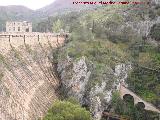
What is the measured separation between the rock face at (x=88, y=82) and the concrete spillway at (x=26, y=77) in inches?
124

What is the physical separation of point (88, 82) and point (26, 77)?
1298 centimetres

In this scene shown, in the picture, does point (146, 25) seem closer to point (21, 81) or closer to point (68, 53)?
point (68, 53)

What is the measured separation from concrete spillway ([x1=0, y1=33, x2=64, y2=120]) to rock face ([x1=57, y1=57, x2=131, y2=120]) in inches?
124

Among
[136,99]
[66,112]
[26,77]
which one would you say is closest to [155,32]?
[136,99]

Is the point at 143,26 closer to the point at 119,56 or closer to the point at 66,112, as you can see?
the point at 119,56

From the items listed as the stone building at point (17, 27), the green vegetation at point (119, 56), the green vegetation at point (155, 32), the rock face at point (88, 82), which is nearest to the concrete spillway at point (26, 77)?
the rock face at point (88, 82)

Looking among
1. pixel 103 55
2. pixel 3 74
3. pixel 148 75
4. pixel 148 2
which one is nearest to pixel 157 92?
pixel 148 75

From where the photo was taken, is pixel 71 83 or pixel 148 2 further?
pixel 148 2

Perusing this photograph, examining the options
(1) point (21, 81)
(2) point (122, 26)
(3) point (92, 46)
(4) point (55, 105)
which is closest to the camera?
(4) point (55, 105)

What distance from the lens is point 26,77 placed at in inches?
3356

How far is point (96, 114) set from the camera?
85438 mm

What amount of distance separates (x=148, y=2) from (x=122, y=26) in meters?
18.6

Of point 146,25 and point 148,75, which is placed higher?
point 146,25

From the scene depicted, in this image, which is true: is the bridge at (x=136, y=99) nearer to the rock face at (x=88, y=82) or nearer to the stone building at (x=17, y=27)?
the rock face at (x=88, y=82)
